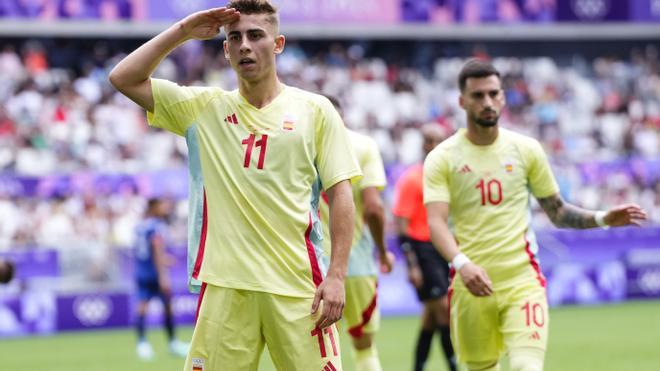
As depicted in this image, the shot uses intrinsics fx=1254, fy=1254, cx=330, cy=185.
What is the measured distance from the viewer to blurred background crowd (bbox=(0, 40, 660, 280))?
23578mm

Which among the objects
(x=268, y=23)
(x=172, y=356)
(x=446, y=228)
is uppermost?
(x=268, y=23)

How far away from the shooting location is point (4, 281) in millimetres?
6234

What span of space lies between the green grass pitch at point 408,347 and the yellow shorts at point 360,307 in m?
3.75

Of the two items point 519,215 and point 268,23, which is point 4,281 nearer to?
point 268,23

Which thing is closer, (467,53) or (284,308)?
(284,308)

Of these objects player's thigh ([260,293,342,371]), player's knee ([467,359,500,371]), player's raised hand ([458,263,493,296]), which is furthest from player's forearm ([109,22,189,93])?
player's knee ([467,359,500,371])

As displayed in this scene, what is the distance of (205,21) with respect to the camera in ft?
20.3

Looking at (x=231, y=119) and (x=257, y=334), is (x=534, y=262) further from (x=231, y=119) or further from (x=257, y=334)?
(x=231, y=119)

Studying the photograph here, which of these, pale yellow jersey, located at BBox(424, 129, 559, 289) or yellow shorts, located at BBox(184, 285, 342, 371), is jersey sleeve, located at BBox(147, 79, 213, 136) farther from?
pale yellow jersey, located at BBox(424, 129, 559, 289)

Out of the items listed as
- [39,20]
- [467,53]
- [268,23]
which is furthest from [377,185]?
[467,53]

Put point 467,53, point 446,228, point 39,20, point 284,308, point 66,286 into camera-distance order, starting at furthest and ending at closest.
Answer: point 467,53, point 39,20, point 66,286, point 446,228, point 284,308

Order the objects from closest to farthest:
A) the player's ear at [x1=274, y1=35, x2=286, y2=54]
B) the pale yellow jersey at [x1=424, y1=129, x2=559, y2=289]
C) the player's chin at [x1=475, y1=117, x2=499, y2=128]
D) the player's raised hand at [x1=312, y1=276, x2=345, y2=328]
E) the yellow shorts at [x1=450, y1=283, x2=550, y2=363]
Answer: the player's raised hand at [x1=312, y1=276, x2=345, y2=328] → the player's ear at [x1=274, y1=35, x2=286, y2=54] → the yellow shorts at [x1=450, y1=283, x2=550, y2=363] → the pale yellow jersey at [x1=424, y1=129, x2=559, y2=289] → the player's chin at [x1=475, y1=117, x2=499, y2=128]

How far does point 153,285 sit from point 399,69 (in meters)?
16.1

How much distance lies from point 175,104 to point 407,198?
654cm
